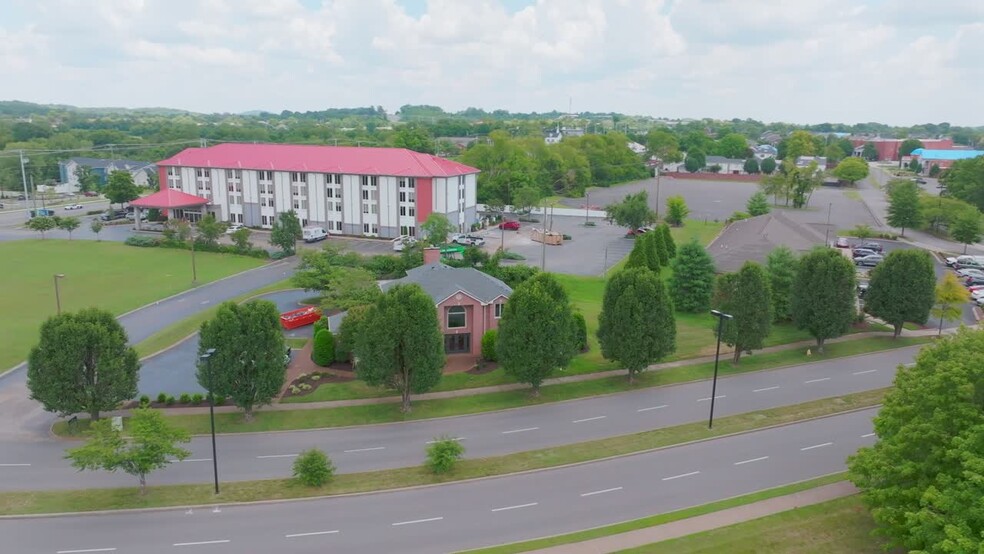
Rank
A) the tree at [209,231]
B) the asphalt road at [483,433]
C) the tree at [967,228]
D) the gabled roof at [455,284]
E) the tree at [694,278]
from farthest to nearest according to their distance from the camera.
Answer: the tree at [209,231]
the tree at [967,228]
the tree at [694,278]
the gabled roof at [455,284]
the asphalt road at [483,433]

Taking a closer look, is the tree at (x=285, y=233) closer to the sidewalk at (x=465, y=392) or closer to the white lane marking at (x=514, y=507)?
the sidewalk at (x=465, y=392)

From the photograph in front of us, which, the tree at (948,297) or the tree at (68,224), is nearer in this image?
the tree at (948,297)

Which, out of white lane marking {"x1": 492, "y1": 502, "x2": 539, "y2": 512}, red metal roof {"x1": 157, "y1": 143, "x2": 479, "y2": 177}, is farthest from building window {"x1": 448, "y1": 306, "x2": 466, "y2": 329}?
red metal roof {"x1": 157, "y1": 143, "x2": 479, "y2": 177}

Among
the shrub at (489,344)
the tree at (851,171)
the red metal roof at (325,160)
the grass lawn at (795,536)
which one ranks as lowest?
the grass lawn at (795,536)

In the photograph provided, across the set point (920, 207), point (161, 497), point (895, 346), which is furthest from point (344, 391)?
point (920, 207)

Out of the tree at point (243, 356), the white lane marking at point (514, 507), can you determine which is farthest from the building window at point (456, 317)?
the white lane marking at point (514, 507)

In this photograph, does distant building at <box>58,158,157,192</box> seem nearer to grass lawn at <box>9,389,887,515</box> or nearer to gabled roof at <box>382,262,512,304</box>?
gabled roof at <box>382,262,512,304</box>

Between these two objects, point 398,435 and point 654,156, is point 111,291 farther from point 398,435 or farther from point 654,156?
point 654,156
